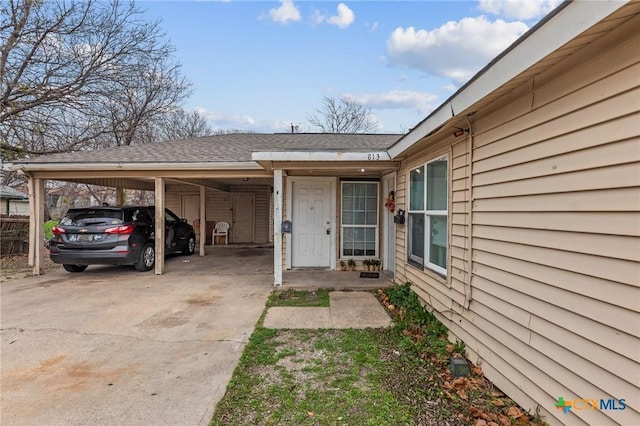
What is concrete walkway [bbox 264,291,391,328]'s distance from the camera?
12.8 ft

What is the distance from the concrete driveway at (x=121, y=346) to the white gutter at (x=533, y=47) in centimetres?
302

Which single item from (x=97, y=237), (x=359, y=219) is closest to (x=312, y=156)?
(x=359, y=219)

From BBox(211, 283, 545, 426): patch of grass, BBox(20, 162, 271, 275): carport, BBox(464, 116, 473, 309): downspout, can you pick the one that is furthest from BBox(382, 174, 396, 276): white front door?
BBox(464, 116, 473, 309): downspout

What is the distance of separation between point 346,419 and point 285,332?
1.67 meters

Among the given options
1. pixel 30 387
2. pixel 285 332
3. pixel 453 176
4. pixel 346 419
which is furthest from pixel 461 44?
pixel 30 387

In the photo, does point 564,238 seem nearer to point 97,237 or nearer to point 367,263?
point 367,263

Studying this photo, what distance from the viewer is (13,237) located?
9.16 metres

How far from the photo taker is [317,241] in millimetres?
7086

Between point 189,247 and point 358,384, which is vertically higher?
point 189,247

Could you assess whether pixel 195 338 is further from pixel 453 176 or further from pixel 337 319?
pixel 453 176

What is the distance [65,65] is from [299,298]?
431 inches

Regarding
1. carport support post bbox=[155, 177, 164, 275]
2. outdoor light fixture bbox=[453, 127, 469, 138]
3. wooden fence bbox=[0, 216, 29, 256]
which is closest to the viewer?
outdoor light fixture bbox=[453, 127, 469, 138]

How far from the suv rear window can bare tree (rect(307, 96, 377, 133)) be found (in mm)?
18788

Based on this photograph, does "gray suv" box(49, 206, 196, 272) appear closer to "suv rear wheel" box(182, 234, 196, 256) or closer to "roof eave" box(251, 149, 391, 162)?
"suv rear wheel" box(182, 234, 196, 256)
